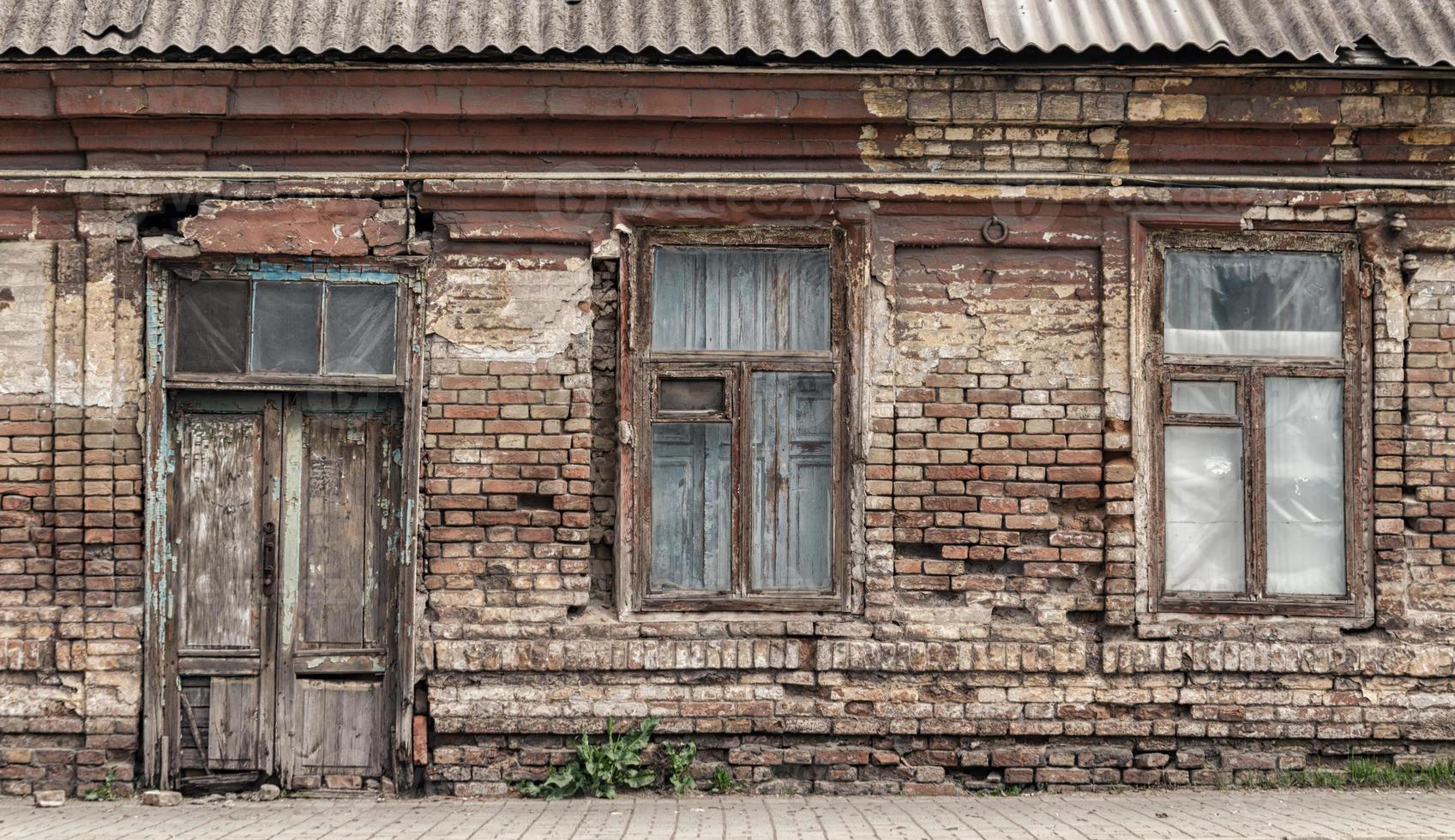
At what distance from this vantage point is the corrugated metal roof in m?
5.43

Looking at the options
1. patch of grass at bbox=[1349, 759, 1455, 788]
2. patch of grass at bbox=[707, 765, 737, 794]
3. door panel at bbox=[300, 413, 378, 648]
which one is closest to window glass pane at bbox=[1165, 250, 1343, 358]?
patch of grass at bbox=[1349, 759, 1455, 788]

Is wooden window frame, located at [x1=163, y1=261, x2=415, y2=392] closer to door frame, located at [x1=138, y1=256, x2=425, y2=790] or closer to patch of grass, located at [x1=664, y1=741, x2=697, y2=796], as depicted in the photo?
door frame, located at [x1=138, y1=256, x2=425, y2=790]

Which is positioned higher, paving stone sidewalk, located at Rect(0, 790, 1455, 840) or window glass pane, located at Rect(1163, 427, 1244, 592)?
window glass pane, located at Rect(1163, 427, 1244, 592)

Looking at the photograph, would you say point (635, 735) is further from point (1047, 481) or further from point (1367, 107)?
point (1367, 107)

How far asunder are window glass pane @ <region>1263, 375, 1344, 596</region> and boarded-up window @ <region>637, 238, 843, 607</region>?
6.79 ft

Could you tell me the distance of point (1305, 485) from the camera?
231 inches

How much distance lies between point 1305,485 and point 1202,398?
A: 638 millimetres

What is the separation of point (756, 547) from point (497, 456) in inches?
49.7

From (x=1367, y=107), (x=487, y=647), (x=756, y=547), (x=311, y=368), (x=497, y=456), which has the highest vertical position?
(x=1367, y=107)

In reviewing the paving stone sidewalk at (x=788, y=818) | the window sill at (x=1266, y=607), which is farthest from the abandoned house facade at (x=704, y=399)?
the paving stone sidewalk at (x=788, y=818)

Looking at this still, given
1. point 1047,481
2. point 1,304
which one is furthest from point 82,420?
point 1047,481

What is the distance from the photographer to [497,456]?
565 centimetres

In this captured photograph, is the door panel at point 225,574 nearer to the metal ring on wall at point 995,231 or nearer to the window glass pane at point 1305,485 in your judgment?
the metal ring on wall at point 995,231

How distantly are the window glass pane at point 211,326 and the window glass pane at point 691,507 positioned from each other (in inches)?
76.6
